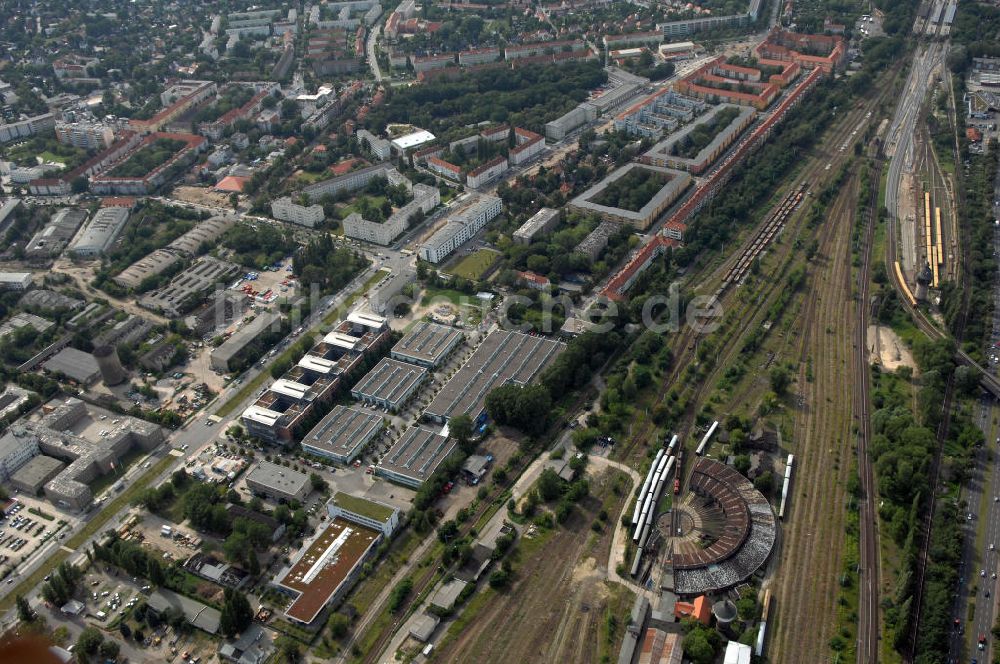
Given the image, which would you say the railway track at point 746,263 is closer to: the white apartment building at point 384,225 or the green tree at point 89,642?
the white apartment building at point 384,225

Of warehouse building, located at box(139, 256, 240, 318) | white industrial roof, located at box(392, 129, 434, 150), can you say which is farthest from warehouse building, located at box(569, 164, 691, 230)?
warehouse building, located at box(139, 256, 240, 318)

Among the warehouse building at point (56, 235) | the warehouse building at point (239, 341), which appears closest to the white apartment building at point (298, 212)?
the warehouse building at point (239, 341)

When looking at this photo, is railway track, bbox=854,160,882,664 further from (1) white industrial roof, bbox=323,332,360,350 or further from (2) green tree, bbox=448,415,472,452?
(1) white industrial roof, bbox=323,332,360,350

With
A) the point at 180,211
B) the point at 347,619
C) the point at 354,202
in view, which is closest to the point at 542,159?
the point at 354,202

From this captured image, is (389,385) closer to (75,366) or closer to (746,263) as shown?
(75,366)

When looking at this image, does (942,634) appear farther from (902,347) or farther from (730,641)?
(902,347)

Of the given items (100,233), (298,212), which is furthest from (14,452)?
(298,212)

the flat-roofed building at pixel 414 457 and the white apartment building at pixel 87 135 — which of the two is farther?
the white apartment building at pixel 87 135
